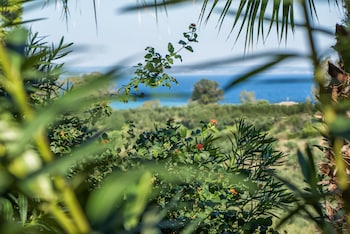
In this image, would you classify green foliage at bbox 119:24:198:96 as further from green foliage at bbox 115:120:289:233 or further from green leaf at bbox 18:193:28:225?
green leaf at bbox 18:193:28:225

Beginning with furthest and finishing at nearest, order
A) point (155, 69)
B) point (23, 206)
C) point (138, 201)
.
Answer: point (155, 69) → point (23, 206) → point (138, 201)

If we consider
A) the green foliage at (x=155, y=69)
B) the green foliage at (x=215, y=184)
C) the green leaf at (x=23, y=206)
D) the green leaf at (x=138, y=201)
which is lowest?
the green foliage at (x=215, y=184)

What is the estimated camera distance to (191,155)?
2.73m

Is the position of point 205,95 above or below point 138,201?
below

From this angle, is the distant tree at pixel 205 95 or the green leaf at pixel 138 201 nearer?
the green leaf at pixel 138 201

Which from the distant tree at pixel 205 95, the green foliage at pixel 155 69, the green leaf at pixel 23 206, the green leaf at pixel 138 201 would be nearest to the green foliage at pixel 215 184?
the distant tree at pixel 205 95

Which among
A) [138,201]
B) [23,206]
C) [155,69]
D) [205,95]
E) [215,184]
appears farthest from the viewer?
[205,95]

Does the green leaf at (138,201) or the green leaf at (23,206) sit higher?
the green leaf at (138,201)

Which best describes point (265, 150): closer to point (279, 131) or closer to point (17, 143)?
point (17, 143)

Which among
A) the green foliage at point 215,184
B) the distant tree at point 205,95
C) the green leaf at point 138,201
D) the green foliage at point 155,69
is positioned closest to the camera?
the green leaf at point 138,201

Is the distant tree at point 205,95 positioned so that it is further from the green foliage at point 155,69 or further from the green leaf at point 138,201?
the green foliage at point 155,69

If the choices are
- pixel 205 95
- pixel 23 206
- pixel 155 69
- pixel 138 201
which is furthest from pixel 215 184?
pixel 138 201

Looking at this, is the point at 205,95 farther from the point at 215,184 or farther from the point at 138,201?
the point at 138,201

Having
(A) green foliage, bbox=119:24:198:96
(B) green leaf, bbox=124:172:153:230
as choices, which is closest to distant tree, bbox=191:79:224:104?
(B) green leaf, bbox=124:172:153:230
